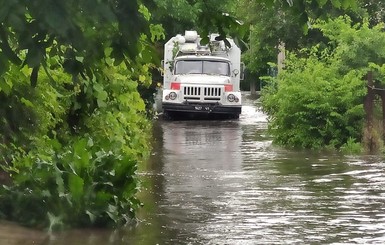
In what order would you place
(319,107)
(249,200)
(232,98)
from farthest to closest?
(232,98) → (319,107) → (249,200)

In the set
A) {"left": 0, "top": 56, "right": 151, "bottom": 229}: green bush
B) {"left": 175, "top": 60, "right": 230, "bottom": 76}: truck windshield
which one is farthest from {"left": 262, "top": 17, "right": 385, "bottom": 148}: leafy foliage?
{"left": 175, "top": 60, "right": 230, "bottom": 76}: truck windshield

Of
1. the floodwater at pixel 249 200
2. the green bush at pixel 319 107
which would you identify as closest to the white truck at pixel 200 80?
the green bush at pixel 319 107

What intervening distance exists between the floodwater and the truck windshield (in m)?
10.4

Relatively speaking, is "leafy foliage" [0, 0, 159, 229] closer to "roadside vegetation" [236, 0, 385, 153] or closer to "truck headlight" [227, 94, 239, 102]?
"roadside vegetation" [236, 0, 385, 153]

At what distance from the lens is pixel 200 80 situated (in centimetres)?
3058

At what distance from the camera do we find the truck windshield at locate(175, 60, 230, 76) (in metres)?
31.1

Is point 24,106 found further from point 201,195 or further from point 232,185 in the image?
point 232,185

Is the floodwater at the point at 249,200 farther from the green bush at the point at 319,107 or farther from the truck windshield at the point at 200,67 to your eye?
the truck windshield at the point at 200,67

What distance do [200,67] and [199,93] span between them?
110 centimetres

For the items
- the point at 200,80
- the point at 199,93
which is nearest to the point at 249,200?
the point at 199,93

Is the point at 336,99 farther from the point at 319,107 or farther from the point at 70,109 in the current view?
the point at 70,109

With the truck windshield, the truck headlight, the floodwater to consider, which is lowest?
the floodwater

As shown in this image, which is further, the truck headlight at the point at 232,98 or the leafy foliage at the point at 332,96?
the truck headlight at the point at 232,98

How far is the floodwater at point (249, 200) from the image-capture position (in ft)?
31.4
